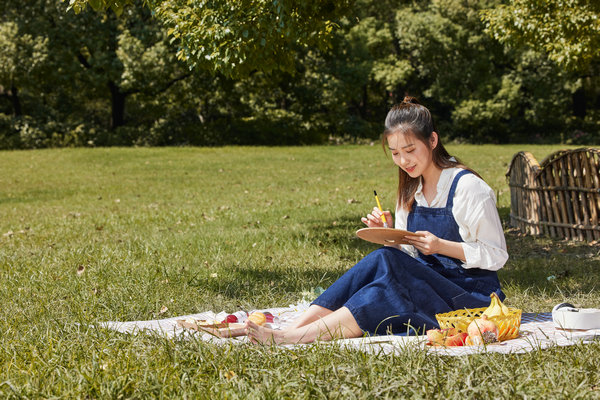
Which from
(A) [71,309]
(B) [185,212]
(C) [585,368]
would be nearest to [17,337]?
(A) [71,309]

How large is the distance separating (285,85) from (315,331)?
84.2 ft

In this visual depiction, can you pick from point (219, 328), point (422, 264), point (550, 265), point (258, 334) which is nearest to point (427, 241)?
point (422, 264)

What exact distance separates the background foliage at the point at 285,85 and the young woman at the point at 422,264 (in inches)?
A: 634

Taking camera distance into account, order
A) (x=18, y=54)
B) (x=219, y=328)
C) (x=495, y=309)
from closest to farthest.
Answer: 1. (x=495, y=309)
2. (x=219, y=328)
3. (x=18, y=54)

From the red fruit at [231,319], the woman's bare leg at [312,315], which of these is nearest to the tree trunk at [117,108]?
the red fruit at [231,319]

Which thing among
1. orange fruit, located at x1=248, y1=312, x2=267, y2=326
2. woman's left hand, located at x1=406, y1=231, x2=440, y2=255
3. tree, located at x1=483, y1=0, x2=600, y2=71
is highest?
tree, located at x1=483, y1=0, x2=600, y2=71

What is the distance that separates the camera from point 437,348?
3102 millimetres

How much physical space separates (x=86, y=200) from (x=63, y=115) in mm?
16374

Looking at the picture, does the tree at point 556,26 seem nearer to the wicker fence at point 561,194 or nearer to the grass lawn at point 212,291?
the grass lawn at point 212,291

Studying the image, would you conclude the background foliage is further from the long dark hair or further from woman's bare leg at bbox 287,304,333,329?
woman's bare leg at bbox 287,304,333,329

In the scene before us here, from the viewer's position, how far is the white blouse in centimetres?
350

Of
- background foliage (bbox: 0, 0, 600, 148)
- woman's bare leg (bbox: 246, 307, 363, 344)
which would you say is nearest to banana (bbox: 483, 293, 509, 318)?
woman's bare leg (bbox: 246, 307, 363, 344)

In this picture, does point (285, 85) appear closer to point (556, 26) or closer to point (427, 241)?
point (556, 26)

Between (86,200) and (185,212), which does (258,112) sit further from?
(185,212)
